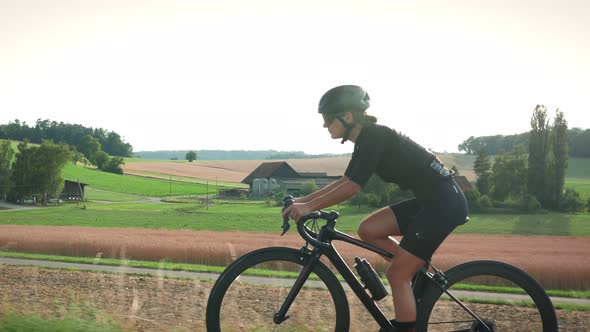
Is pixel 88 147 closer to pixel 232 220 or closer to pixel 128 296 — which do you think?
pixel 232 220

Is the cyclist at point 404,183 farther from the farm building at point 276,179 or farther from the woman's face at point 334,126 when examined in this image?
the farm building at point 276,179

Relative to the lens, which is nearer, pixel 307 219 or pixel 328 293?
pixel 307 219

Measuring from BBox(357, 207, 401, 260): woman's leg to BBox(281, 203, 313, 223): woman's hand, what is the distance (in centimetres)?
47

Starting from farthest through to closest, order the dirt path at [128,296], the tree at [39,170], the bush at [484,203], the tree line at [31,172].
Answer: the tree at [39,170], the tree line at [31,172], the bush at [484,203], the dirt path at [128,296]

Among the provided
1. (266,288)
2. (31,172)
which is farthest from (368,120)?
(31,172)

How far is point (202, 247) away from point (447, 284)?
57.3 ft

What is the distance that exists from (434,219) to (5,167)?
6750 cm

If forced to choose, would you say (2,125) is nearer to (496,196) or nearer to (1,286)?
(496,196)

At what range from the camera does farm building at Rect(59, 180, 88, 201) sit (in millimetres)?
70725

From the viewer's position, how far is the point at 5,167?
62719 mm

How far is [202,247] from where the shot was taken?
2069 cm

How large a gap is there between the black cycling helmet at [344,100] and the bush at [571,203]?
6454 cm

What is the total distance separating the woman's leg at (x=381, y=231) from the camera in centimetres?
390

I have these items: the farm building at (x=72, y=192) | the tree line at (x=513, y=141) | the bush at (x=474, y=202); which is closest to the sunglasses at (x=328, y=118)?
the bush at (x=474, y=202)
